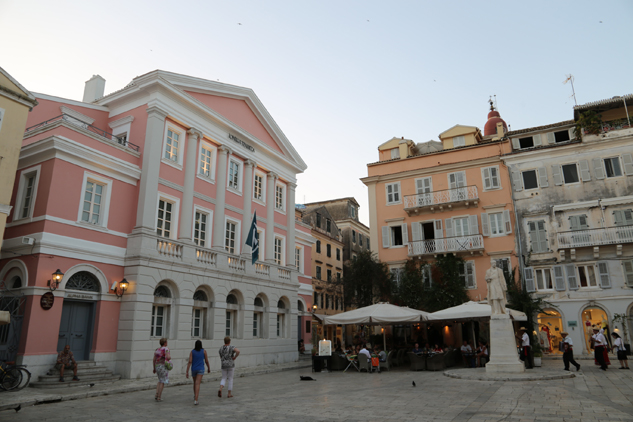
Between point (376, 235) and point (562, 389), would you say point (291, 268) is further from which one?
point (562, 389)

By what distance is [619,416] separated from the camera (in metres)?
7.98

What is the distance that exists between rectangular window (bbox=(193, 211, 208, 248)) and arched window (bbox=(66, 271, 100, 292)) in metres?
5.01

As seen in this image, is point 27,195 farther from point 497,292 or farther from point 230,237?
point 497,292

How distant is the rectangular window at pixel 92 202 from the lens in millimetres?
16663

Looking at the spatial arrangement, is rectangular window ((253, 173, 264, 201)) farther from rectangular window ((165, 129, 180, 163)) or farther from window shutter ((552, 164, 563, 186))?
window shutter ((552, 164, 563, 186))

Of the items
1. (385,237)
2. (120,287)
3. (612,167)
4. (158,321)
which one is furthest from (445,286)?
(120,287)

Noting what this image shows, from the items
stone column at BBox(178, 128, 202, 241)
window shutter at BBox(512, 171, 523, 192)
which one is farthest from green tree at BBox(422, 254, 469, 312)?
stone column at BBox(178, 128, 202, 241)

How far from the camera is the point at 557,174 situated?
1069 inches

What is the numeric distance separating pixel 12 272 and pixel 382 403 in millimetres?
13161

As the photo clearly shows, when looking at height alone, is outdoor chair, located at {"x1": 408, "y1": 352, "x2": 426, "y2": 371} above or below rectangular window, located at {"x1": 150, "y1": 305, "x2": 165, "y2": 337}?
below

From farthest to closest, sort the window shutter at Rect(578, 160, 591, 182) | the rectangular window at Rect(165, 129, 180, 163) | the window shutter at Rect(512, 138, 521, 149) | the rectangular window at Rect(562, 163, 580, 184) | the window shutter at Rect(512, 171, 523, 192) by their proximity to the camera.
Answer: the window shutter at Rect(512, 138, 521, 149), the window shutter at Rect(512, 171, 523, 192), the rectangular window at Rect(562, 163, 580, 184), the window shutter at Rect(578, 160, 591, 182), the rectangular window at Rect(165, 129, 180, 163)

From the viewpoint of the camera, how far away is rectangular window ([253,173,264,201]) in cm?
2545

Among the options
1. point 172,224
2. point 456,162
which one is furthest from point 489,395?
point 456,162

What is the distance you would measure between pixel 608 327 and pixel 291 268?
682 inches
